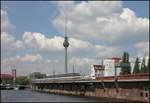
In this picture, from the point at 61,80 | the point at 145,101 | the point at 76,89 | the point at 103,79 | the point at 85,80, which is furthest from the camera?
the point at 61,80

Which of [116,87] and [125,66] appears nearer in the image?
[116,87]

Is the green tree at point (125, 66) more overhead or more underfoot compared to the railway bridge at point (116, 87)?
more overhead

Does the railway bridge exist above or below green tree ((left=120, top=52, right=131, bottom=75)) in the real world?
below

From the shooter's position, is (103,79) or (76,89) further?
(76,89)

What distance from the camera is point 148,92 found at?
4070 inches

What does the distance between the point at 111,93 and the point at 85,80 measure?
26810 millimetres

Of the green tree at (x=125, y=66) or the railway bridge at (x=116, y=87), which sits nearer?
the railway bridge at (x=116, y=87)

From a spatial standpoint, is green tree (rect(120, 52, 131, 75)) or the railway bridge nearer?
the railway bridge

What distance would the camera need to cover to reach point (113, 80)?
4843 inches

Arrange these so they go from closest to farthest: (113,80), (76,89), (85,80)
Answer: (113,80) < (85,80) < (76,89)

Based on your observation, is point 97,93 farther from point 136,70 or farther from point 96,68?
Result: point 96,68

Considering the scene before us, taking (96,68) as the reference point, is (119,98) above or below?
below

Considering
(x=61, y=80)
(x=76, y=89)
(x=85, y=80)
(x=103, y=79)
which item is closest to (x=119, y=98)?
(x=103, y=79)

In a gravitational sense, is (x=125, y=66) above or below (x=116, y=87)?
above
